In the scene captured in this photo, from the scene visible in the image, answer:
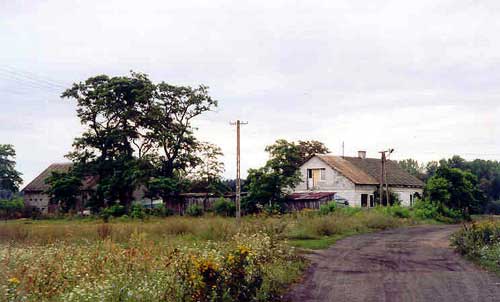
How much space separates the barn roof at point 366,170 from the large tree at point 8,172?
32202 mm

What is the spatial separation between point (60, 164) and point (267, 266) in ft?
223

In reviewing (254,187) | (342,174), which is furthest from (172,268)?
(342,174)

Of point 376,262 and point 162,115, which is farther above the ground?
point 162,115

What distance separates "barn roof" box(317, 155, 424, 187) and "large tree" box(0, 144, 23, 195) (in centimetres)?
3220

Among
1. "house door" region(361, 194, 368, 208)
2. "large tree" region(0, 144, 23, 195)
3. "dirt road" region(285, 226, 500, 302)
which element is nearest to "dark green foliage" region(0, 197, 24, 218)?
"large tree" region(0, 144, 23, 195)

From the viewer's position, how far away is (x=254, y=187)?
5444 cm

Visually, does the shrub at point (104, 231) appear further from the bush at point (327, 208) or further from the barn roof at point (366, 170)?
the barn roof at point (366, 170)

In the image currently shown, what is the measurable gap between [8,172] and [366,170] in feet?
123

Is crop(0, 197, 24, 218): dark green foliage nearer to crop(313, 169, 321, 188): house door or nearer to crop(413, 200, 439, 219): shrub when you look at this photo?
crop(313, 169, 321, 188): house door

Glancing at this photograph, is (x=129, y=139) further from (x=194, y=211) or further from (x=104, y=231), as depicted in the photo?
(x=104, y=231)

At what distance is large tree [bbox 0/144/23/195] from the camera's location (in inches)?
2496

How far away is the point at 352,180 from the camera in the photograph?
55.9 m

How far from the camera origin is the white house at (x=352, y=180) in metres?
56.8

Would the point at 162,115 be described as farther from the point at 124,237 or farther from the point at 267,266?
the point at 267,266
